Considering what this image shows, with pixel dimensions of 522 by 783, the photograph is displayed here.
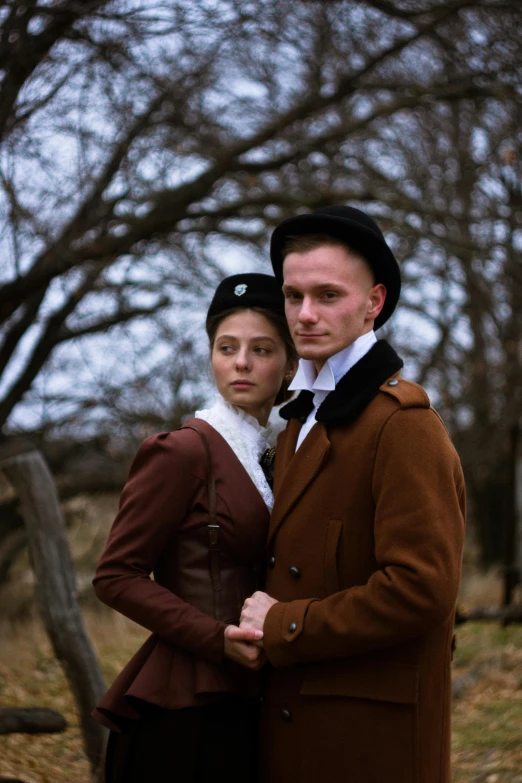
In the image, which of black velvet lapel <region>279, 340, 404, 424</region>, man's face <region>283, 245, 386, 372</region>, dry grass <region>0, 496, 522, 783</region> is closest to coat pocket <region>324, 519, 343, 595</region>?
black velvet lapel <region>279, 340, 404, 424</region>

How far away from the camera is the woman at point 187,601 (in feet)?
6.67

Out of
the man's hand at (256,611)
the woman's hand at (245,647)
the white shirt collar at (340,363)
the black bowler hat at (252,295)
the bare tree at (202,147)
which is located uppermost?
the bare tree at (202,147)

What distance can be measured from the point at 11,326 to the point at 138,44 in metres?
2.50

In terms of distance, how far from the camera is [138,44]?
16.9ft

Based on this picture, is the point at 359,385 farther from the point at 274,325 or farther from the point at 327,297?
the point at 274,325

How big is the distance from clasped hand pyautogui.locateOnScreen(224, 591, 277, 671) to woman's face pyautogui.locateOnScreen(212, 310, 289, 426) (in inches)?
21.5

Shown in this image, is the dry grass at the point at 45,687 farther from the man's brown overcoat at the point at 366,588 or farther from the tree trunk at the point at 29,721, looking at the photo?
the man's brown overcoat at the point at 366,588

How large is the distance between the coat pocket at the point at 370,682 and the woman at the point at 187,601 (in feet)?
0.53

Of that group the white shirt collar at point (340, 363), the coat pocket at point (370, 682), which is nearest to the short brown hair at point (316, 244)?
the white shirt collar at point (340, 363)

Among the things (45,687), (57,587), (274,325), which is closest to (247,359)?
(274,325)

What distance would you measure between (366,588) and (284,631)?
21 cm

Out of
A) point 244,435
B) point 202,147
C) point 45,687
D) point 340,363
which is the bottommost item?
point 45,687

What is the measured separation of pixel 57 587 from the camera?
4133 millimetres

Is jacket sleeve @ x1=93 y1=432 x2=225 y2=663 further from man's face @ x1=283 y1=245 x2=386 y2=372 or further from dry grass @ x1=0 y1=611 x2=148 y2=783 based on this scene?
dry grass @ x1=0 y1=611 x2=148 y2=783
